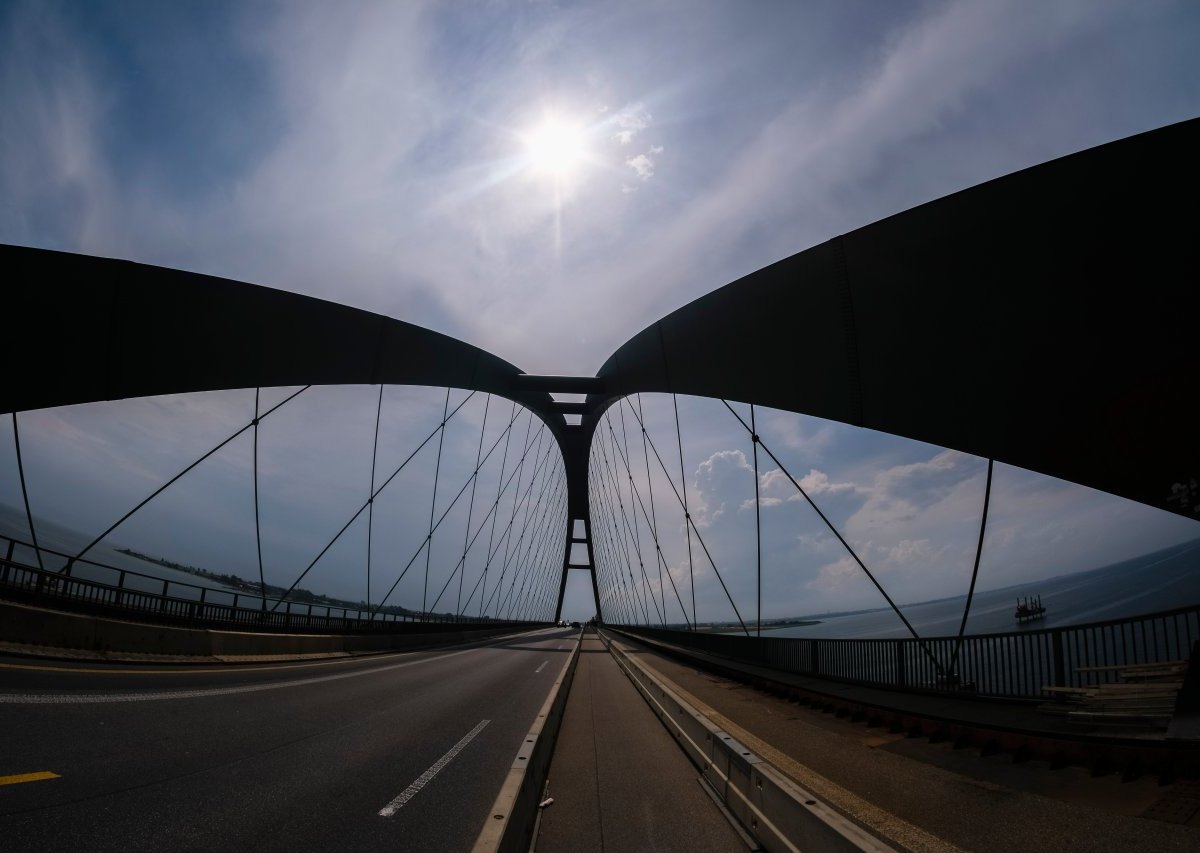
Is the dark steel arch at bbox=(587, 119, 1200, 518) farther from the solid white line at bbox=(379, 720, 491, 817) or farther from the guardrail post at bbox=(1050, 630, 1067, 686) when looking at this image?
the solid white line at bbox=(379, 720, 491, 817)

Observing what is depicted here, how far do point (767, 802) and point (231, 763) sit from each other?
4.40 meters

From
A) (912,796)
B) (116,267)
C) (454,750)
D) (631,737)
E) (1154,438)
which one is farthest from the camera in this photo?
(116,267)

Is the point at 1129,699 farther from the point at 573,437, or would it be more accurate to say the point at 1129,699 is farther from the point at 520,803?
the point at 573,437

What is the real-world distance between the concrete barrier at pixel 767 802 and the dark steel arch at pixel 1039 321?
6.32 m

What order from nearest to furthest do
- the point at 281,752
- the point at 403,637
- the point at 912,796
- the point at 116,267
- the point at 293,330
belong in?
the point at 912,796
the point at 281,752
the point at 116,267
the point at 293,330
the point at 403,637

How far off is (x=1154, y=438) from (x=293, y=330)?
61.6 feet

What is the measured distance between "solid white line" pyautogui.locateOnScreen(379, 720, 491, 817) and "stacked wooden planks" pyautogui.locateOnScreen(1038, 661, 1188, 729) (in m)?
6.13

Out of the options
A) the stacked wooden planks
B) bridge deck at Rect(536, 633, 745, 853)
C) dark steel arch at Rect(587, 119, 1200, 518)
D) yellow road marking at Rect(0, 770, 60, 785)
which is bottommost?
bridge deck at Rect(536, 633, 745, 853)

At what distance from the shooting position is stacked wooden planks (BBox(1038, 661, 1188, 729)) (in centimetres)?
529

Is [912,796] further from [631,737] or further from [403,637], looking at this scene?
[403,637]

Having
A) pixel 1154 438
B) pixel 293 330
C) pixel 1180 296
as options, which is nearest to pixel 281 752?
pixel 1154 438

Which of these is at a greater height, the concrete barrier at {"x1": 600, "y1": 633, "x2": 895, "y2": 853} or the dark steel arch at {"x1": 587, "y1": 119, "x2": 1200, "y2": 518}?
the dark steel arch at {"x1": 587, "y1": 119, "x2": 1200, "y2": 518}

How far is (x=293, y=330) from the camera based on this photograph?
16.7 meters

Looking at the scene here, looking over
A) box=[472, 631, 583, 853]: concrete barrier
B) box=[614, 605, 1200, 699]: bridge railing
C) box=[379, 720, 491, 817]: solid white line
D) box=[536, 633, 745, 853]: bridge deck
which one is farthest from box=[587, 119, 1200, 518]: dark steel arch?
box=[379, 720, 491, 817]: solid white line
